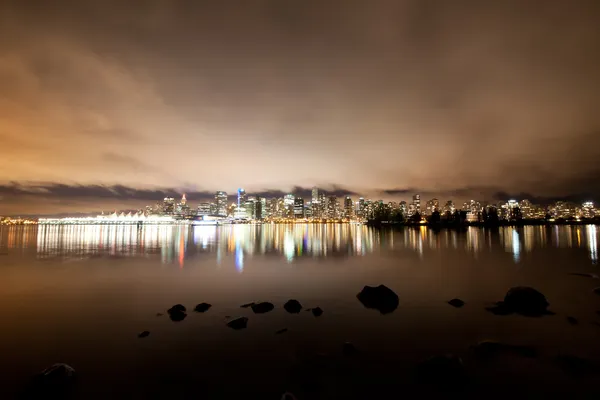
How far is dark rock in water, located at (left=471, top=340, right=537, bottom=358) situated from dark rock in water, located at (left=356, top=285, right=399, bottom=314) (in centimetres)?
649

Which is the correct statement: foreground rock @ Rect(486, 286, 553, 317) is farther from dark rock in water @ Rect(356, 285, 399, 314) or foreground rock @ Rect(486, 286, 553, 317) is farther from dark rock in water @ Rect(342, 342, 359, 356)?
dark rock in water @ Rect(342, 342, 359, 356)

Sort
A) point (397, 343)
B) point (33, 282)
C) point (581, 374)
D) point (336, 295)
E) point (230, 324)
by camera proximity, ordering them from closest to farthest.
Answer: point (581, 374), point (397, 343), point (230, 324), point (336, 295), point (33, 282)

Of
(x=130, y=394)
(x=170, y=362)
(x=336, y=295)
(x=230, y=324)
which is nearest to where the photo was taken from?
(x=130, y=394)

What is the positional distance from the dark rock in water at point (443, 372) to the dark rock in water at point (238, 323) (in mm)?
9867

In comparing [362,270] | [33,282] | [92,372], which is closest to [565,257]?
[362,270]

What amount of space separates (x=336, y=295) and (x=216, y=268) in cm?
2011

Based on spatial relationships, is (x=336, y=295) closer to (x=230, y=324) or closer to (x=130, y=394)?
(x=230, y=324)

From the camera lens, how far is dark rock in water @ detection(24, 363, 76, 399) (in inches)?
452

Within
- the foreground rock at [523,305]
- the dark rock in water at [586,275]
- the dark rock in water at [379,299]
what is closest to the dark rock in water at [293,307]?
the dark rock in water at [379,299]

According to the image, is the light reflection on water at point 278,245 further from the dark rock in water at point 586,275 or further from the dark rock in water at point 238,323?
the dark rock in water at point 238,323

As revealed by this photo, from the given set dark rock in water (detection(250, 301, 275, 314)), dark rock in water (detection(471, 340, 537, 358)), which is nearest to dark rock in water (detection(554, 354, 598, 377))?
dark rock in water (detection(471, 340, 537, 358))

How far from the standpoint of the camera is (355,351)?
14.8m

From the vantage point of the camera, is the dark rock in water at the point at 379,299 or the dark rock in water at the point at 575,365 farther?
the dark rock in water at the point at 379,299

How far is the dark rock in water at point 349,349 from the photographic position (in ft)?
47.9
